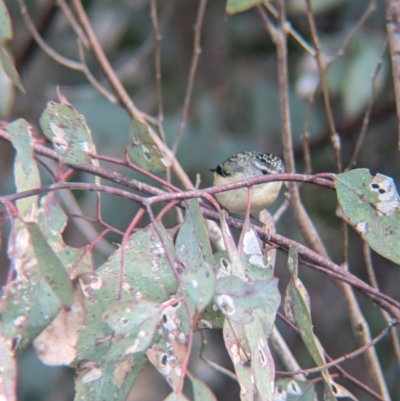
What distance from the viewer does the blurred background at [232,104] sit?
3.96 m

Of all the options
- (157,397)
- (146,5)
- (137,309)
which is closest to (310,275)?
(157,397)

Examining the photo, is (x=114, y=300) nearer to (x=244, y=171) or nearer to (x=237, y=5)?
(x=237, y=5)

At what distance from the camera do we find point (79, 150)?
1.64 m

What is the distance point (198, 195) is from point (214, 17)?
3.75m

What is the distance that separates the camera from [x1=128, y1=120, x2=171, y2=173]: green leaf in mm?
1780

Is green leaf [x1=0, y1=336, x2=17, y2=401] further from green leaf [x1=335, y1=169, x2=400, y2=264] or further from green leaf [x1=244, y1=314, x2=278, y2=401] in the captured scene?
green leaf [x1=335, y1=169, x2=400, y2=264]

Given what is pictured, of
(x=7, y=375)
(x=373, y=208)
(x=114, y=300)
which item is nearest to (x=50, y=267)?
(x=114, y=300)

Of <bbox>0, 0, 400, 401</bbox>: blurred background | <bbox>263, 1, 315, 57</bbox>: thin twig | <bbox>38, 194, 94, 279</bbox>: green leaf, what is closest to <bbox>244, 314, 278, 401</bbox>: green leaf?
<bbox>38, 194, 94, 279</bbox>: green leaf

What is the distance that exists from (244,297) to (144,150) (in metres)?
0.69

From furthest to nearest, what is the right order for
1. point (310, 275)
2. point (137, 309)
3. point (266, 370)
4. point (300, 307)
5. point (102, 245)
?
point (310, 275) < point (102, 245) < point (300, 307) < point (266, 370) < point (137, 309)

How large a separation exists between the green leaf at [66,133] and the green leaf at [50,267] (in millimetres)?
221

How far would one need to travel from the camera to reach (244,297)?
4.03 ft

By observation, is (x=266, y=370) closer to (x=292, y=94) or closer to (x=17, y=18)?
(x=292, y=94)

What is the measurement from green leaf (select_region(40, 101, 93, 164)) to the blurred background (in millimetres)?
2084
